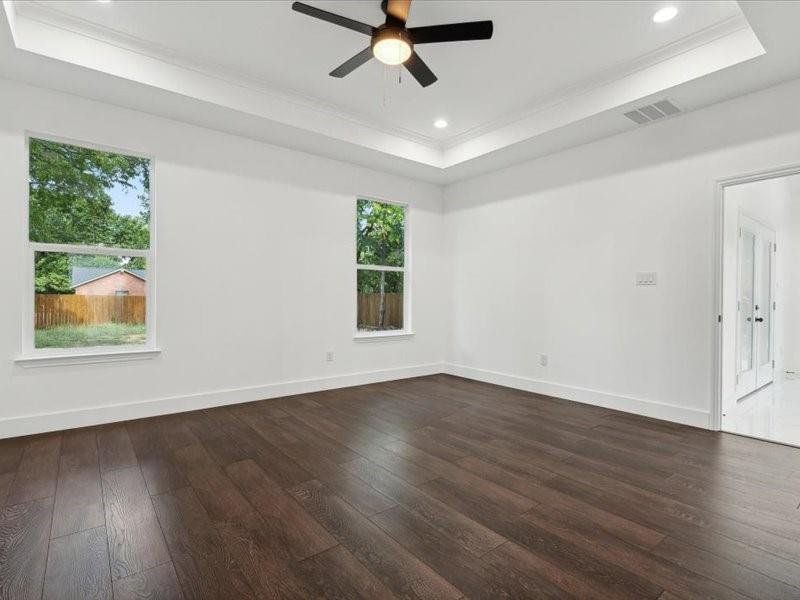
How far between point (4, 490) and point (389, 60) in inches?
138

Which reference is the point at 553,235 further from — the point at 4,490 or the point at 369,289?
the point at 4,490

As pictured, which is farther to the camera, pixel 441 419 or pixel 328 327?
pixel 328 327

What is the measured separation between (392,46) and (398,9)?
200 millimetres

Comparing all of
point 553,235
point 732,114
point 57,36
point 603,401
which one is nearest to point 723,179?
point 732,114

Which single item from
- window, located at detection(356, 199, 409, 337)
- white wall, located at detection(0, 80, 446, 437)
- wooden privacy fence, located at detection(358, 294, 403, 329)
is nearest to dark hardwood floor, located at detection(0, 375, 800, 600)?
white wall, located at detection(0, 80, 446, 437)

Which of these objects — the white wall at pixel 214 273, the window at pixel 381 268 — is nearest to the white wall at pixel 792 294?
the window at pixel 381 268

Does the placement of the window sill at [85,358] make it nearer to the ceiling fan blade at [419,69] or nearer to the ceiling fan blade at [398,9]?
the ceiling fan blade at [419,69]

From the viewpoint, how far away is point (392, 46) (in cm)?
262

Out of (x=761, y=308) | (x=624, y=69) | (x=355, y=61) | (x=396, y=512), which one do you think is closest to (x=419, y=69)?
(x=355, y=61)

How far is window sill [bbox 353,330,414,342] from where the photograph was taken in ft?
17.2

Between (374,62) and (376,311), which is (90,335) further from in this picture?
(374,62)

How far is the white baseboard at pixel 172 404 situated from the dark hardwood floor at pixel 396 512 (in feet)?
0.40

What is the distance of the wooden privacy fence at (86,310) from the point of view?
3.44 metres

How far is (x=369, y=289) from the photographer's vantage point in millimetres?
5484
